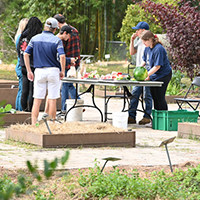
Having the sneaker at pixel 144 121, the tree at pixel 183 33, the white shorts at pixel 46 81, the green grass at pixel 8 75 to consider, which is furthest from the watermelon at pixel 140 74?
the green grass at pixel 8 75

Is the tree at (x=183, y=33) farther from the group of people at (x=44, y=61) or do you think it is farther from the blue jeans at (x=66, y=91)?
the group of people at (x=44, y=61)

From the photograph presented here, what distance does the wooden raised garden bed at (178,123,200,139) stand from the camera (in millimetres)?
6461

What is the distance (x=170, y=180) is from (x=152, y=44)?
433 centimetres

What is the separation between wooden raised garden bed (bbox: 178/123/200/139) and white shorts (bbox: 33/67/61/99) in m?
1.97

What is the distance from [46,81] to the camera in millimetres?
6691

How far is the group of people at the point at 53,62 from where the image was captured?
653cm

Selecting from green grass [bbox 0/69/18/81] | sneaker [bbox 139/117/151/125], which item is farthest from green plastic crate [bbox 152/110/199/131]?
green grass [bbox 0/69/18/81]

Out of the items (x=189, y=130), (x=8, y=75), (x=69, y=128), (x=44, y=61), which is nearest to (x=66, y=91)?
(x=44, y=61)

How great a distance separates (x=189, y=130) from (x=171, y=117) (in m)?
0.84

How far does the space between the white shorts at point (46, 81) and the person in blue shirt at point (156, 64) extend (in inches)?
66.5

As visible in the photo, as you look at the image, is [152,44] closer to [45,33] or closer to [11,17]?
[45,33]

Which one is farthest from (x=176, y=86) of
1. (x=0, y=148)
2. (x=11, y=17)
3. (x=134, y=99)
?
(x=11, y=17)

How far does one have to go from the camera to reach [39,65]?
21.4 ft

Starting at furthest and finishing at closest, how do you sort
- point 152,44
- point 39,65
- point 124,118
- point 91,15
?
point 91,15
point 152,44
point 124,118
point 39,65
